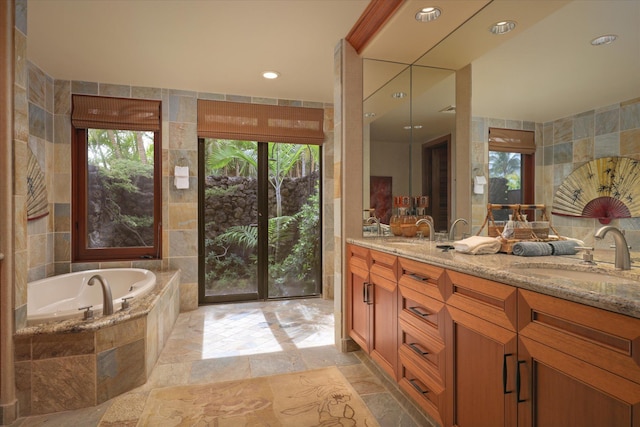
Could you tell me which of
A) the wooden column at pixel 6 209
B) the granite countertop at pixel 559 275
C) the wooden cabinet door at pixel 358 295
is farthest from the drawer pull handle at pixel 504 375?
the wooden column at pixel 6 209

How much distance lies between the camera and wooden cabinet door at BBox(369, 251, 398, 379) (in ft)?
6.48

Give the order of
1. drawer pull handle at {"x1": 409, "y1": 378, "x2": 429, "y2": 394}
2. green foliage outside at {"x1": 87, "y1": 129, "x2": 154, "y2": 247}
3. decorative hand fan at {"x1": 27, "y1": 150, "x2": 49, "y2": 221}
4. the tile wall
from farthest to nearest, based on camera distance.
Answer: green foliage outside at {"x1": 87, "y1": 129, "x2": 154, "y2": 247}, decorative hand fan at {"x1": 27, "y1": 150, "x2": 49, "y2": 221}, drawer pull handle at {"x1": 409, "y1": 378, "x2": 429, "y2": 394}, the tile wall

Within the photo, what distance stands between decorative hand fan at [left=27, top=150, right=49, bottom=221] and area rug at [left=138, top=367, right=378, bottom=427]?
2.07 meters

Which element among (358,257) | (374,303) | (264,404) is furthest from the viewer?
(358,257)

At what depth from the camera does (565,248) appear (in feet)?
5.02

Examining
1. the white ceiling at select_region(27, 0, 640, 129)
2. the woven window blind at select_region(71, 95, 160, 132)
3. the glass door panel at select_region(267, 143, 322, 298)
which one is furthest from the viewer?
the glass door panel at select_region(267, 143, 322, 298)

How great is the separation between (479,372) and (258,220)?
3.16 m

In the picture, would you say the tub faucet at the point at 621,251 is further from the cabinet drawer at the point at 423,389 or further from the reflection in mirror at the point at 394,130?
the reflection in mirror at the point at 394,130

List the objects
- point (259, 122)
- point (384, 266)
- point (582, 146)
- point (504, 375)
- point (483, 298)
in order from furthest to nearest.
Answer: point (259, 122)
point (384, 266)
point (582, 146)
point (483, 298)
point (504, 375)

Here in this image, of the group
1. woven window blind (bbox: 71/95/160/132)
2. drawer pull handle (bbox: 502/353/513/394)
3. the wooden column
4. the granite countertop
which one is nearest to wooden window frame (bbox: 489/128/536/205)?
the granite countertop

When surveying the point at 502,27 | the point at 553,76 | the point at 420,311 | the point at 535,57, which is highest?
the point at 502,27

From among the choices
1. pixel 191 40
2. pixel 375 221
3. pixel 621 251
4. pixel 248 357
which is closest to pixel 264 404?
pixel 248 357

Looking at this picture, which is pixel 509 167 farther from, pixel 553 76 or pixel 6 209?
pixel 6 209

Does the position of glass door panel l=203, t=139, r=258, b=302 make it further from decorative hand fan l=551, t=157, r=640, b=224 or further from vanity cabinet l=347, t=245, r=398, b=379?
decorative hand fan l=551, t=157, r=640, b=224
